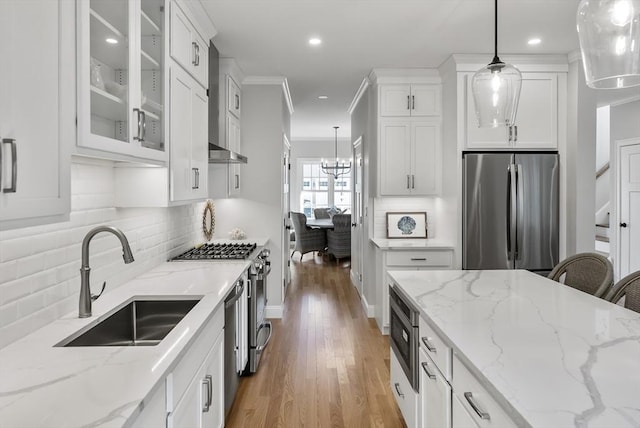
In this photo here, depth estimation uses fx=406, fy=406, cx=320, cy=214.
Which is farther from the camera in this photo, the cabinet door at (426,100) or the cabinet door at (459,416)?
the cabinet door at (426,100)

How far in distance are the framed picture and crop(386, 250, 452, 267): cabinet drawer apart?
52cm

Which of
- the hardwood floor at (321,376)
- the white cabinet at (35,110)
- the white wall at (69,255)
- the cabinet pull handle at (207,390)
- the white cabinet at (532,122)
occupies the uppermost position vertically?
the white cabinet at (532,122)

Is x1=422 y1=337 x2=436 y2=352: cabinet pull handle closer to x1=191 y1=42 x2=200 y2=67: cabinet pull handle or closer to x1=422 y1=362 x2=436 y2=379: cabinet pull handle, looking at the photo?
x1=422 y1=362 x2=436 y2=379: cabinet pull handle

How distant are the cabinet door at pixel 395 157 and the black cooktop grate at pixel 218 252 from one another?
1592 millimetres

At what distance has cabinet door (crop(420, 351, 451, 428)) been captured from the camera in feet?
5.11

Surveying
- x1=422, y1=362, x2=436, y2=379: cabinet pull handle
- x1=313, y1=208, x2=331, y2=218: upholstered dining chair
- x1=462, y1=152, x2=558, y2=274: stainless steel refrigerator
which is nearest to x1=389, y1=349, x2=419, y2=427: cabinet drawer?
x1=422, y1=362, x2=436, y2=379: cabinet pull handle

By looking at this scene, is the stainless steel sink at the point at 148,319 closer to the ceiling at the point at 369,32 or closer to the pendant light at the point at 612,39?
the pendant light at the point at 612,39

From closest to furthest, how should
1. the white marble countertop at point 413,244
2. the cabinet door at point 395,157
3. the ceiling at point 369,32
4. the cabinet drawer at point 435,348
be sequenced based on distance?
1. the cabinet drawer at point 435,348
2. the ceiling at point 369,32
3. the white marble countertop at point 413,244
4. the cabinet door at point 395,157

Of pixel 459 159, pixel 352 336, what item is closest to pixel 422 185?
pixel 459 159

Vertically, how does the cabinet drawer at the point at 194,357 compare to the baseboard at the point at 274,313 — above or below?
above

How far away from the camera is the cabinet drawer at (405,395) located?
2000 millimetres

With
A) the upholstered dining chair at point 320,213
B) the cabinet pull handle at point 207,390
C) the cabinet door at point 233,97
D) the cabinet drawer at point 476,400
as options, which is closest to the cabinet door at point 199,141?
the cabinet door at point 233,97

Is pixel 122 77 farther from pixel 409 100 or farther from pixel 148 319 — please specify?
pixel 409 100

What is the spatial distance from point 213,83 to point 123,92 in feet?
5.81
